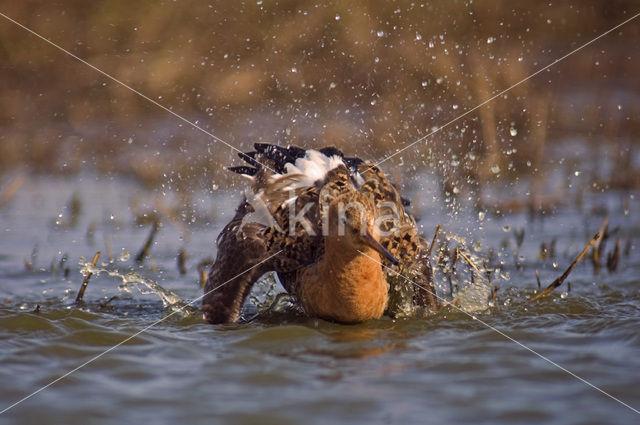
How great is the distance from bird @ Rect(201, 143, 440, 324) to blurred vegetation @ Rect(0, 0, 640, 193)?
2.87 metres

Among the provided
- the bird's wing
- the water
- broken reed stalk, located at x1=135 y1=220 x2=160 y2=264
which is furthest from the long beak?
broken reed stalk, located at x1=135 y1=220 x2=160 y2=264

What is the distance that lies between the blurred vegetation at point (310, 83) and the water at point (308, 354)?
2.31 meters

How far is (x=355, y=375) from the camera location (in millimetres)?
4199

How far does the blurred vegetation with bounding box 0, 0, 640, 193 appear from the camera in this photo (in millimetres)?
9203

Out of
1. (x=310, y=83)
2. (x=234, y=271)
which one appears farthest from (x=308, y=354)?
(x=310, y=83)

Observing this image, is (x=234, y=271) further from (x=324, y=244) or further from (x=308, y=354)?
(x=308, y=354)

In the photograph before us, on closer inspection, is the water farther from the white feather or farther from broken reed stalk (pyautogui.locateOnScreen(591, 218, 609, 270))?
the white feather

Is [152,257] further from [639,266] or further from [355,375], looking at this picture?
[639,266]

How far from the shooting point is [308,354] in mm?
4594

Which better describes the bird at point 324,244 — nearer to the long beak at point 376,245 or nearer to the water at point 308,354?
the long beak at point 376,245

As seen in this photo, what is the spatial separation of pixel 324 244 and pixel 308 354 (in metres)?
0.92

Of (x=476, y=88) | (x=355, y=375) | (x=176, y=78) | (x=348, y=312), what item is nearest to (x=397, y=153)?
(x=476, y=88)

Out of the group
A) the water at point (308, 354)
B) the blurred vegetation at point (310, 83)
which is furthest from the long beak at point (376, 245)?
the blurred vegetation at point (310, 83)

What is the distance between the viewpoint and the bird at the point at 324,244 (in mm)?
4988
